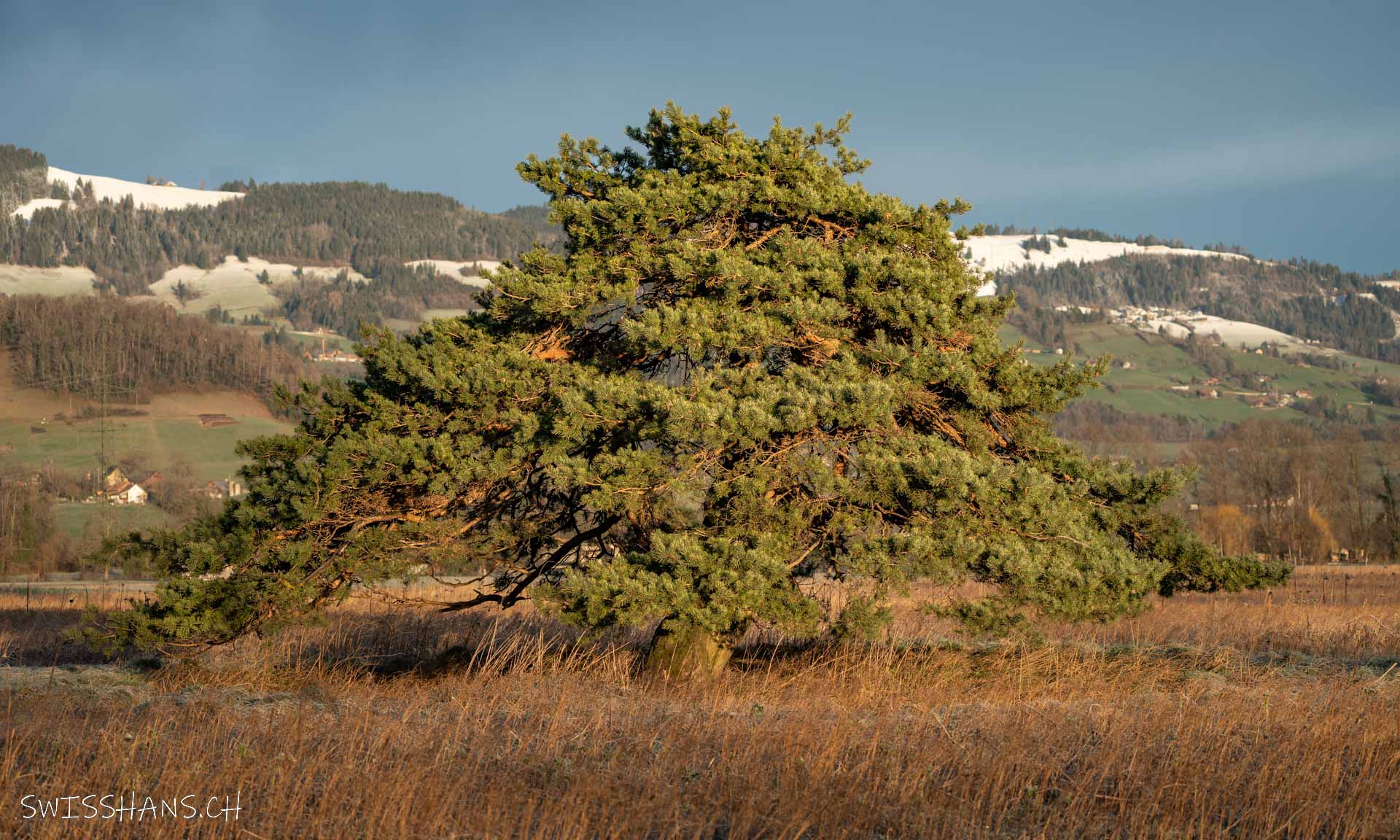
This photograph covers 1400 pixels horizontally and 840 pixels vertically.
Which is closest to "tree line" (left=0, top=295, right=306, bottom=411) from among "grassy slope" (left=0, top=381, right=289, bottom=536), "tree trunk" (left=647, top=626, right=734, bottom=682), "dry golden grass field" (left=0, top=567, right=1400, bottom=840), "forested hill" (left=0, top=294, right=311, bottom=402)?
"forested hill" (left=0, top=294, right=311, bottom=402)

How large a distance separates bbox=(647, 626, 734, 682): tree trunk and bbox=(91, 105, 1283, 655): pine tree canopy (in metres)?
0.32

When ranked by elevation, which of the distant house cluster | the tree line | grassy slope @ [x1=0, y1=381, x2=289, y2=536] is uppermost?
the tree line

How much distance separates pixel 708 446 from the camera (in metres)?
9.74

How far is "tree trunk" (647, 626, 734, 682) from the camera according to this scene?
10992mm

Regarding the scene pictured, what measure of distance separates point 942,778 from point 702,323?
19.1ft

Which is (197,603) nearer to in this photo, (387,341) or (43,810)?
(387,341)

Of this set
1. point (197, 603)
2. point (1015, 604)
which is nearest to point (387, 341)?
point (197, 603)

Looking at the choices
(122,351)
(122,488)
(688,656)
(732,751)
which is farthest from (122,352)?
(732,751)

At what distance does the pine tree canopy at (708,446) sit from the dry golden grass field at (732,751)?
1038 millimetres

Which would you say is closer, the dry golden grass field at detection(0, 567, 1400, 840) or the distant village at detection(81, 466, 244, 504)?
the dry golden grass field at detection(0, 567, 1400, 840)

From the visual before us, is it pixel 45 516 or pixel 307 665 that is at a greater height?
pixel 307 665

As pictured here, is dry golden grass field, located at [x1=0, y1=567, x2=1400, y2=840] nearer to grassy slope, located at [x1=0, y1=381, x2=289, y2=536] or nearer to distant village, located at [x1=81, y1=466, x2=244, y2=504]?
distant village, located at [x1=81, y1=466, x2=244, y2=504]

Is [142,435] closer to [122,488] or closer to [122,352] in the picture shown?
[122,352]

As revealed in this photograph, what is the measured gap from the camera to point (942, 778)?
632 cm
